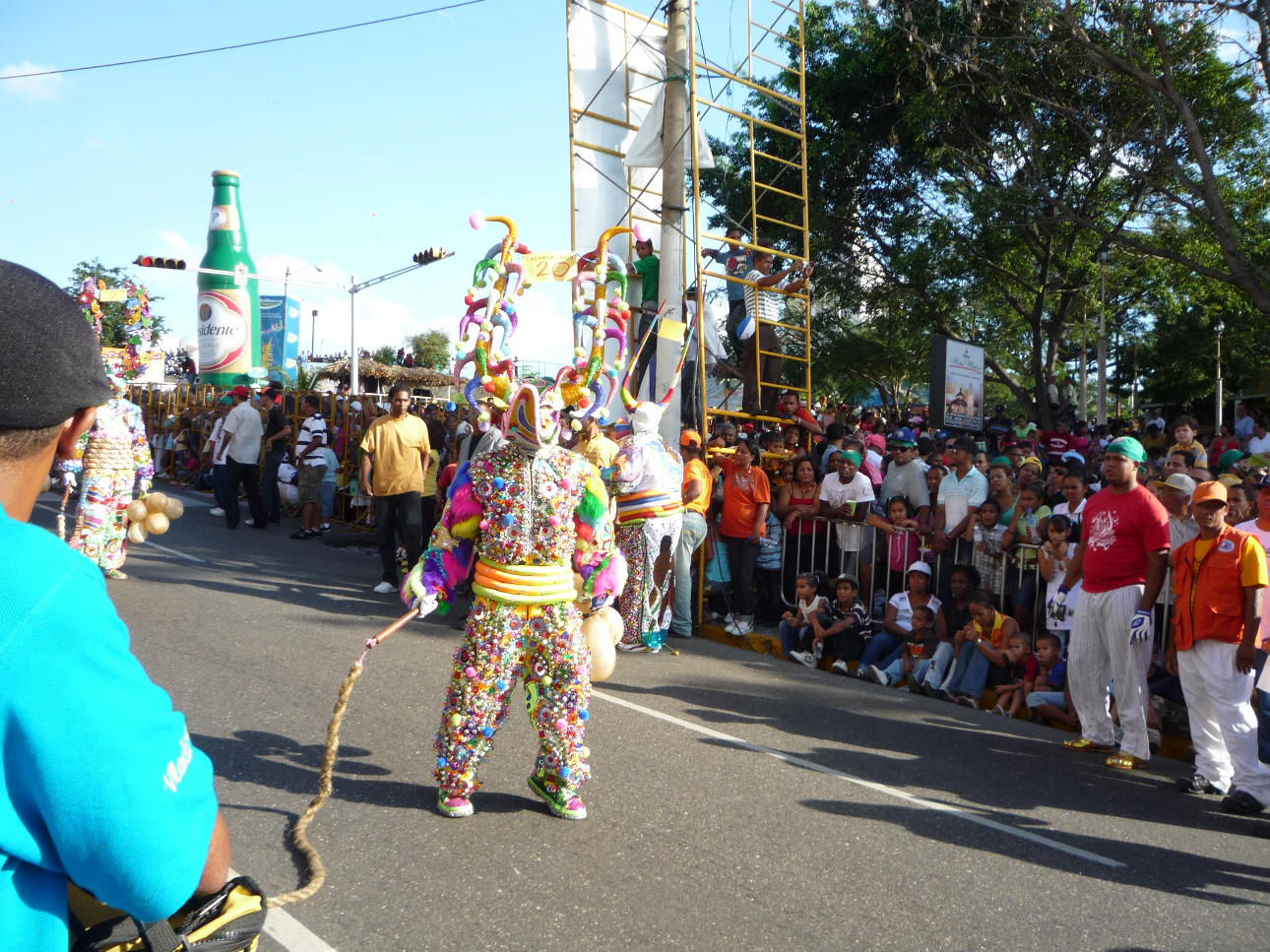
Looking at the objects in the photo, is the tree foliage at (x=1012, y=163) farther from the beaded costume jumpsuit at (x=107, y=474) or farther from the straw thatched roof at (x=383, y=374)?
the straw thatched roof at (x=383, y=374)

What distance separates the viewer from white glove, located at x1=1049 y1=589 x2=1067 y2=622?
7648mm

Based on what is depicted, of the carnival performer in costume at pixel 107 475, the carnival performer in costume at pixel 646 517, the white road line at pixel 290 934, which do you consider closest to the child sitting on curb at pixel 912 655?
→ the carnival performer in costume at pixel 646 517

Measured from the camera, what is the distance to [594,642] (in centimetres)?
517

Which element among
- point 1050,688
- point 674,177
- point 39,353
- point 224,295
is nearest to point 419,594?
point 39,353

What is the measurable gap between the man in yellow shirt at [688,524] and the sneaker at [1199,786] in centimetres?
464

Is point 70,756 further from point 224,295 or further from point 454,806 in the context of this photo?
point 224,295

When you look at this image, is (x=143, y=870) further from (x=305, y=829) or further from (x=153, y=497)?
(x=153, y=497)

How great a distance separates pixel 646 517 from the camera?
8562 millimetres

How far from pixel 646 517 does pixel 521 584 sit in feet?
12.7

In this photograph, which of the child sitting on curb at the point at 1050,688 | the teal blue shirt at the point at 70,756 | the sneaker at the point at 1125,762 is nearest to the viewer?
the teal blue shirt at the point at 70,756

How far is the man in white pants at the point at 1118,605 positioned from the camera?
20.9 feet

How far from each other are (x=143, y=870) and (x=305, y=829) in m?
3.41

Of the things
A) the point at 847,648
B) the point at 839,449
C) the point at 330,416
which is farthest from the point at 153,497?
the point at 330,416

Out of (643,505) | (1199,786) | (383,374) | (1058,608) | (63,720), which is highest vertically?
(383,374)
